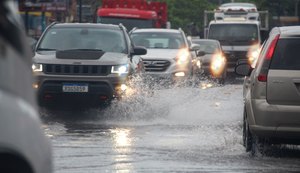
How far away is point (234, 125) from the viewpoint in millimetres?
15969

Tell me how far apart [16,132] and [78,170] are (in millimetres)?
6527

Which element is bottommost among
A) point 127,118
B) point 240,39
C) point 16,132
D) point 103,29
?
point 240,39

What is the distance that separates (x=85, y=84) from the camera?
17.0 m

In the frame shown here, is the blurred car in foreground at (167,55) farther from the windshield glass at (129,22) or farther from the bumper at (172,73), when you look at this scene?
the windshield glass at (129,22)

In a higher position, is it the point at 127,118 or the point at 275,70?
the point at 275,70

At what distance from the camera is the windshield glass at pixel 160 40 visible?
26438 millimetres

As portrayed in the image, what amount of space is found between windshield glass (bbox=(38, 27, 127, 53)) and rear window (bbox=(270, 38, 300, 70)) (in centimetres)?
737

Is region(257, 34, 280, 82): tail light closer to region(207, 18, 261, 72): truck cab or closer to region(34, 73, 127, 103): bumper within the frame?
region(34, 73, 127, 103): bumper

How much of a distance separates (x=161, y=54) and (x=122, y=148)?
13.8 m

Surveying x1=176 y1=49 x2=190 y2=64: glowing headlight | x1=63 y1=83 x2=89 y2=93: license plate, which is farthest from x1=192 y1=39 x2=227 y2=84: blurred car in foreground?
x1=63 y1=83 x2=89 y2=93: license plate

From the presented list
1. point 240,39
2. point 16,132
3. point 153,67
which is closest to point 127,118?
point 153,67

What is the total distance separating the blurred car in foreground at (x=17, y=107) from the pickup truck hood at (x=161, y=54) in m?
21.7

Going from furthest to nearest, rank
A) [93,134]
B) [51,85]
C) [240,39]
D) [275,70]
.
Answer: [240,39], [51,85], [93,134], [275,70]

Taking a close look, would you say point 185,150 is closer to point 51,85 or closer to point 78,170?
point 78,170
